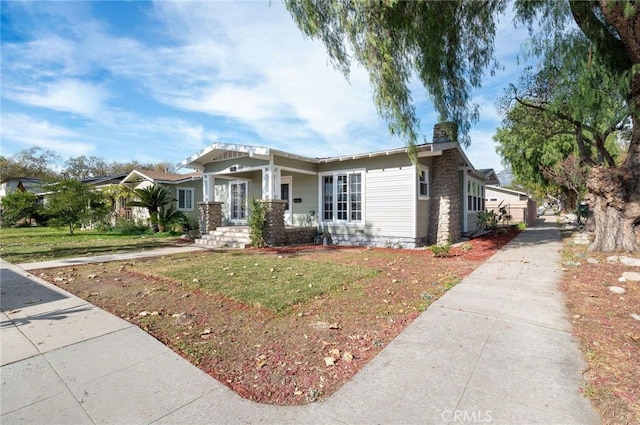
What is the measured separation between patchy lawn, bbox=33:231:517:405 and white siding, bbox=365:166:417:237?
111 inches

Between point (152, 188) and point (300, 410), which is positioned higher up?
point (152, 188)

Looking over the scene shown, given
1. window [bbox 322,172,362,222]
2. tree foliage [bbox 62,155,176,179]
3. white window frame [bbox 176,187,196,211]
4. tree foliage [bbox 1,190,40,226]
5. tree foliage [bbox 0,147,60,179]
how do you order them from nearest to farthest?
window [bbox 322,172,362,222], white window frame [bbox 176,187,196,211], tree foliage [bbox 1,190,40,226], tree foliage [bbox 0,147,60,179], tree foliage [bbox 62,155,176,179]

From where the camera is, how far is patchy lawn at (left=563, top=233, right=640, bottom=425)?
237 cm

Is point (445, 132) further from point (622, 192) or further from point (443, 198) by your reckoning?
point (622, 192)

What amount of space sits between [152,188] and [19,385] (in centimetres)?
1641

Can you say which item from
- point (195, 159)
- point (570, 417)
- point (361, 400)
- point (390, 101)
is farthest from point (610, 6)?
point (195, 159)

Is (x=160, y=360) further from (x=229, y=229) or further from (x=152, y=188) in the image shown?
(x=152, y=188)

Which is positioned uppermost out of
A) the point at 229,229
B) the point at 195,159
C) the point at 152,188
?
the point at 195,159

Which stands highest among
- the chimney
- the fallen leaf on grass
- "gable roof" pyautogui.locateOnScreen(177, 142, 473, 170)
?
the chimney

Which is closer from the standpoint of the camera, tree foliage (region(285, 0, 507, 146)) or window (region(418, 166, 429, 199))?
tree foliage (region(285, 0, 507, 146))

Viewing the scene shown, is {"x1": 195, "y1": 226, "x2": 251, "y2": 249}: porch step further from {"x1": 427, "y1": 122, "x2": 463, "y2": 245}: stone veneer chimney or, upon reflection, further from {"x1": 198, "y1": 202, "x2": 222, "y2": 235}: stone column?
{"x1": 427, "y1": 122, "x2": 463, "y2": 245}: stone veneer chimney

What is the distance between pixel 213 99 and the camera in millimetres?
12617

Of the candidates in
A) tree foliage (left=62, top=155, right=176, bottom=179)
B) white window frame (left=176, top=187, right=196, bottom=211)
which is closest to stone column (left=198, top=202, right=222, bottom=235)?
white window frame (left=176, top=187, right=196, bottom=211)

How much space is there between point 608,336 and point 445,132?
8.91 meters
